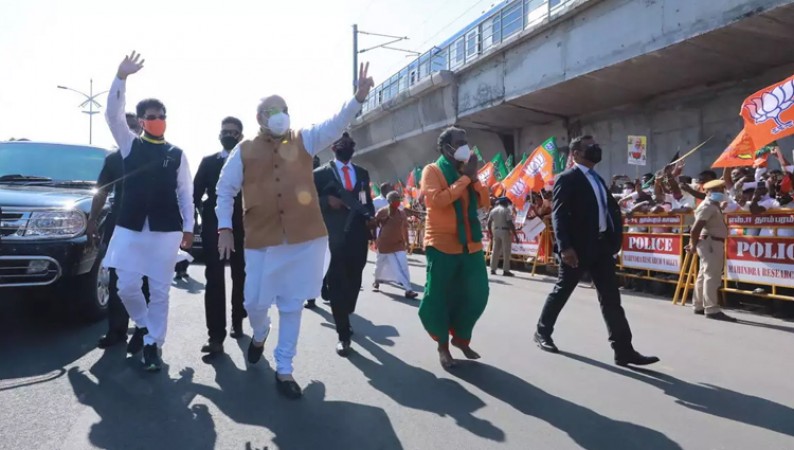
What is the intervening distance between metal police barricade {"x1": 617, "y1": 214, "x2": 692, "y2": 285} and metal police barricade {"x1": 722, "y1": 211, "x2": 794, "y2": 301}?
2.81 ft

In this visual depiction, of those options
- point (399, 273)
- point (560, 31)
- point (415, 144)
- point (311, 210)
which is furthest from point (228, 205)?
point (415, 144)

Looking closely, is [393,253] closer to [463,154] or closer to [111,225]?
[111,225]

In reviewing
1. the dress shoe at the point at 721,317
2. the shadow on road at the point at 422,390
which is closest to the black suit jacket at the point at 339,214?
the shadow on road at the point at 422,390

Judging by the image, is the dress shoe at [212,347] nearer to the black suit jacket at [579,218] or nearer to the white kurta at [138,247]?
the white kurta at [138,247]

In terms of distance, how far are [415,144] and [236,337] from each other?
932 inches

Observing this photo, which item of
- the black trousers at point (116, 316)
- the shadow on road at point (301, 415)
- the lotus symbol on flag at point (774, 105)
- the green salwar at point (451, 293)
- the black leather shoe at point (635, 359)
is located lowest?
the shadow on road at point (301, 415)

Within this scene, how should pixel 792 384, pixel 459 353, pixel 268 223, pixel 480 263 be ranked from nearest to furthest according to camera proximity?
pixel 268 223, pixel 792 384, pixel 480 263, pixel 459 353

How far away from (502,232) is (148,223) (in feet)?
30.4

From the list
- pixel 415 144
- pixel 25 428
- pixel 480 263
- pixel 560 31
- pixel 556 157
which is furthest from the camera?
pixel 415 144

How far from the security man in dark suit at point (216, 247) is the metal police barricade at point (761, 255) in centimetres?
619

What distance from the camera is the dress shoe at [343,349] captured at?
16.3 feet

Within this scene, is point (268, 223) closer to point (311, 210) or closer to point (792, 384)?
point (311, 210)

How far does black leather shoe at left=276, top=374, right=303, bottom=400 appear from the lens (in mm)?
3785

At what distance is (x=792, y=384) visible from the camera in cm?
431
